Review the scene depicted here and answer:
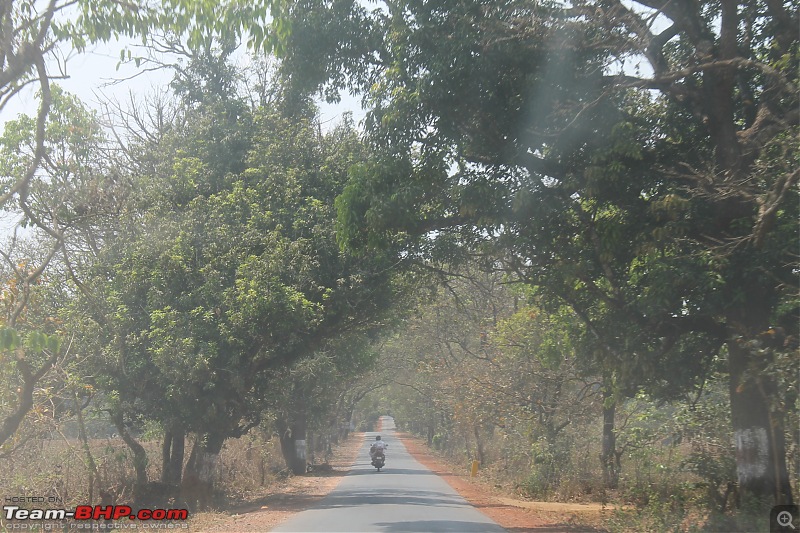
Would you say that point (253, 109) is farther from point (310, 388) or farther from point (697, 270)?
point (697, 270)

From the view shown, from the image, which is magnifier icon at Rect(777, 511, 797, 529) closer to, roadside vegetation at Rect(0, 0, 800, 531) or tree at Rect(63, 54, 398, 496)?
roadside vegetation at Rect(0, 0, 800, 531)

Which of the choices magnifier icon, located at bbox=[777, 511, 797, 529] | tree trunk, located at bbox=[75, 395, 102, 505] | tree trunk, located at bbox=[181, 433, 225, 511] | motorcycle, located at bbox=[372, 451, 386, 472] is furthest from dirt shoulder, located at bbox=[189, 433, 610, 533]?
motorcycle, located at bbox=[372, 451, 386, 472]

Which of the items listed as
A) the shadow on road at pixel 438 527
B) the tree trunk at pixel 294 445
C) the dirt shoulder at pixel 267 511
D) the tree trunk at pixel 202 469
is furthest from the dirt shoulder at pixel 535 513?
the tree trunk at pixel 294 445

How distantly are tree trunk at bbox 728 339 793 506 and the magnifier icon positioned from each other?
63 cm

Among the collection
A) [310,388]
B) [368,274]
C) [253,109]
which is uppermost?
[253,109]

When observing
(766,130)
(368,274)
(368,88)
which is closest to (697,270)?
(766,130)

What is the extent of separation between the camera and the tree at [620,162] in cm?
1176

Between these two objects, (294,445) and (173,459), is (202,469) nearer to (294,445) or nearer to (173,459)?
(173,459)

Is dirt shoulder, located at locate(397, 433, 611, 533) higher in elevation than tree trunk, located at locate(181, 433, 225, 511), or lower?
lower

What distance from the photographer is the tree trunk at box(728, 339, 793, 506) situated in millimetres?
11953

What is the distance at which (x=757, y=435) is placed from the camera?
12438 millimetres

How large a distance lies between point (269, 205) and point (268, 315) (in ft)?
10.8

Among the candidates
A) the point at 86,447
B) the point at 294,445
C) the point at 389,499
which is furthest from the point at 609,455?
the point at 294,445

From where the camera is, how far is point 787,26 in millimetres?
11938
